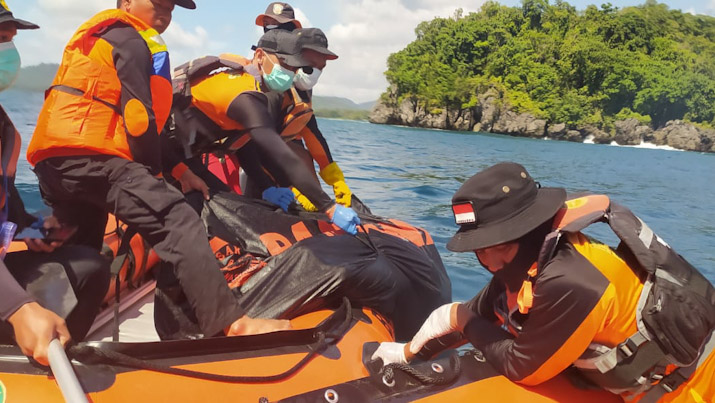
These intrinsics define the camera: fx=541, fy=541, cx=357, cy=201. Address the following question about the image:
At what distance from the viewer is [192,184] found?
3078 mm

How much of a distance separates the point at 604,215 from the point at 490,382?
659 millimetres

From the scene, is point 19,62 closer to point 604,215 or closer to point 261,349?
point 261,349

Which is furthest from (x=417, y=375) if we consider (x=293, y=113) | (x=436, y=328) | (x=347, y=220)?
(x=293, y=113)

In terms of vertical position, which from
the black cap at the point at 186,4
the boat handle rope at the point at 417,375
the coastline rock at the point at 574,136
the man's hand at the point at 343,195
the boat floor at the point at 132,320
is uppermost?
the black cap at the point at 186,4

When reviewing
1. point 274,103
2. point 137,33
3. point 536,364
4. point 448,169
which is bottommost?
point 448,169

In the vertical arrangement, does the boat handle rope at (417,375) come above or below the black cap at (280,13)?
below

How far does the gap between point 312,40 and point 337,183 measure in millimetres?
1076

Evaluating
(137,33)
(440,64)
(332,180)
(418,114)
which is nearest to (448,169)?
(332,180)

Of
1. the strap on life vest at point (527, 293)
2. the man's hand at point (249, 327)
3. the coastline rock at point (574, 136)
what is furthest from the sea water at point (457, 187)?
the coastline rock at point (574, 136)

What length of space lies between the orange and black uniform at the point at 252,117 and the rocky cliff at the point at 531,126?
42383 millimetres

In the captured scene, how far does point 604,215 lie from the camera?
1.64 metres

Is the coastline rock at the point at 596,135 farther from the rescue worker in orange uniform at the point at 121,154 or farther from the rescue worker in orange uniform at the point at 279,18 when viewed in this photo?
the rescue worker in orange uniform at the point at 121,154

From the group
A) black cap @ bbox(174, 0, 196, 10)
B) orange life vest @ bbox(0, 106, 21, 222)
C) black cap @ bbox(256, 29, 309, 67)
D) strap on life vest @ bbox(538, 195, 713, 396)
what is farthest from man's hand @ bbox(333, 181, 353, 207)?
strap on life vest @ bbox(538, 195, 713, 396)

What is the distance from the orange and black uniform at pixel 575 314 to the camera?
1470 millimetres
